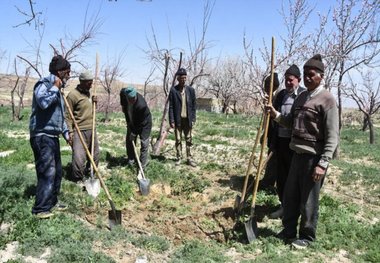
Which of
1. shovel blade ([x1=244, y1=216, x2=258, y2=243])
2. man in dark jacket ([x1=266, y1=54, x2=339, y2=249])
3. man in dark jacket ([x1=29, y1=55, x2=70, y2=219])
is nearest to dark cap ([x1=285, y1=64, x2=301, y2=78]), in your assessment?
man in dark jacket ([x1=266, y1=54, x2=339, y2=249])

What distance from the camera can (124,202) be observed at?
5.96m

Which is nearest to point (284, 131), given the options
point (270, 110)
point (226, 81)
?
point (270, 110)

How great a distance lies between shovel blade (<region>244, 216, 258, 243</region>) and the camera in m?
4.67

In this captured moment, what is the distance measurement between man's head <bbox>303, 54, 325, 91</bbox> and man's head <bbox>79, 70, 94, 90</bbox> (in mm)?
3529

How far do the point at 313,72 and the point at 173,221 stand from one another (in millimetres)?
2737

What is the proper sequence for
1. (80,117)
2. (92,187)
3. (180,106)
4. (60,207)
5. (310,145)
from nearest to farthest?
(310,145) < (60,207) < (92,187) < (80,117) < (180,106)

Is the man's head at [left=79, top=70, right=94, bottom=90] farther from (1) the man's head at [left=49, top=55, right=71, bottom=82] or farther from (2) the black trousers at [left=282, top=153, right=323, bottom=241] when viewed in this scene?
(2) the black trousers at [left=282, top=153, right=323, bottom=241]

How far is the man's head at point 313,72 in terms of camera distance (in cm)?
415

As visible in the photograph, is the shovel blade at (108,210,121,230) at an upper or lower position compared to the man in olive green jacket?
lower

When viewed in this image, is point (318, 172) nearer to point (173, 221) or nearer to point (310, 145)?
point (310, 145)

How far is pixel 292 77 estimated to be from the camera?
4.93m

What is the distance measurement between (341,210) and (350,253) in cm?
129

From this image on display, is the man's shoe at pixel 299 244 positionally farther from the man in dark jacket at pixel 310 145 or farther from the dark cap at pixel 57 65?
the dark cap at pixel 57 65

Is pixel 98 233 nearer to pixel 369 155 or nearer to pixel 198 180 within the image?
pixel 198 180
